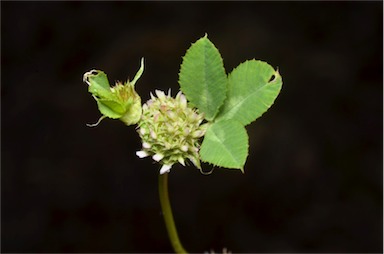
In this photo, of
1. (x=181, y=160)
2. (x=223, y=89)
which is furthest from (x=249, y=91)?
(x=181, y=160)

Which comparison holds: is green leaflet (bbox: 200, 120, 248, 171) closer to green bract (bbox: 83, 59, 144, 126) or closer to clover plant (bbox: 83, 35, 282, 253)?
clover plant (bbox: 83, 35, 282, 253)

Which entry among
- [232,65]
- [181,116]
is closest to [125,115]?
[181,116]

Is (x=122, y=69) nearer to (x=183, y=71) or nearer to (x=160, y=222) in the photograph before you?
(x=160, y=222)

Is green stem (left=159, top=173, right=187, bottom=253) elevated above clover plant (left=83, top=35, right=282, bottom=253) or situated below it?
below

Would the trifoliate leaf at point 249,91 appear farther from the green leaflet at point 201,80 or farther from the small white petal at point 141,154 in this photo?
the small white petal at point 141,154

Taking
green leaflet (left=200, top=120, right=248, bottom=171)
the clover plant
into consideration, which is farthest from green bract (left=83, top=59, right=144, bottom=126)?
green leaflet (left=200, top=120, right=248, bottom=171)

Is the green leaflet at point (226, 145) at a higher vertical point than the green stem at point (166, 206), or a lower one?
higher

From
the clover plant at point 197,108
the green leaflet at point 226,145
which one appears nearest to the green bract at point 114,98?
the clover plant at point 197,108
